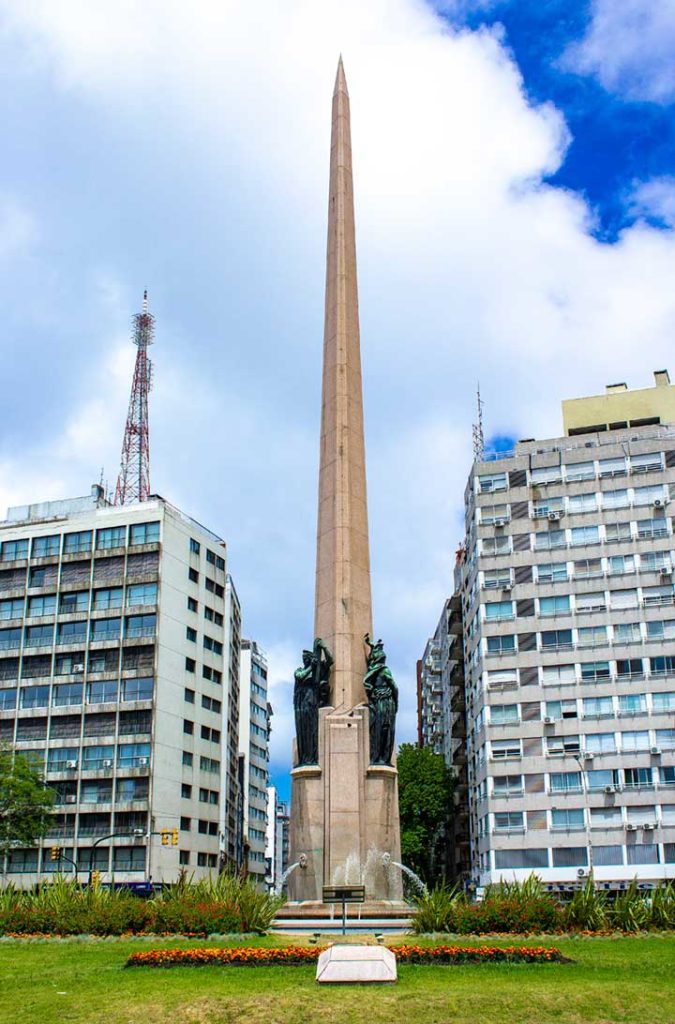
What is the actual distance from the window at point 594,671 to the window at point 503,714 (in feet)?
14.8

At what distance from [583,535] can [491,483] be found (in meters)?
7.16

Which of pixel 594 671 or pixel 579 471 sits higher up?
pixel 579 471

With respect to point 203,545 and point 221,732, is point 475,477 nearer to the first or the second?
point 203,545

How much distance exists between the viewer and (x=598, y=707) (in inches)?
2486

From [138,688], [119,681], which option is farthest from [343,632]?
[119,681]

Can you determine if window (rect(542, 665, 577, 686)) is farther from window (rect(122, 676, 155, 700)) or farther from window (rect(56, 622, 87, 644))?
window (rect(56, 622, 87, 644))

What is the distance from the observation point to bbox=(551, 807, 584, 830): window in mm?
61250

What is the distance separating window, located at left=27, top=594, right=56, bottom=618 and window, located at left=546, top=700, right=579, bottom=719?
112 feet

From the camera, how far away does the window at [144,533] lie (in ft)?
244

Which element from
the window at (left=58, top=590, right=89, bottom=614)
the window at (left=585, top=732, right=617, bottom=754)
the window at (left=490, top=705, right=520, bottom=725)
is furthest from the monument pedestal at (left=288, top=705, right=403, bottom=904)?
the window at (left=58, top=590, right=89, bottom=614)

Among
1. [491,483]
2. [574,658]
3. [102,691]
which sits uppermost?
[491,483]

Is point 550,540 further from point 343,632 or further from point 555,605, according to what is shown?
point 343,632

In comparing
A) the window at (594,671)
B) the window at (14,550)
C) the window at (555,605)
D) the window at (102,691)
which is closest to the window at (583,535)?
the window at (555,605)

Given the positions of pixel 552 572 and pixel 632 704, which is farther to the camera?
pixel 552 572
